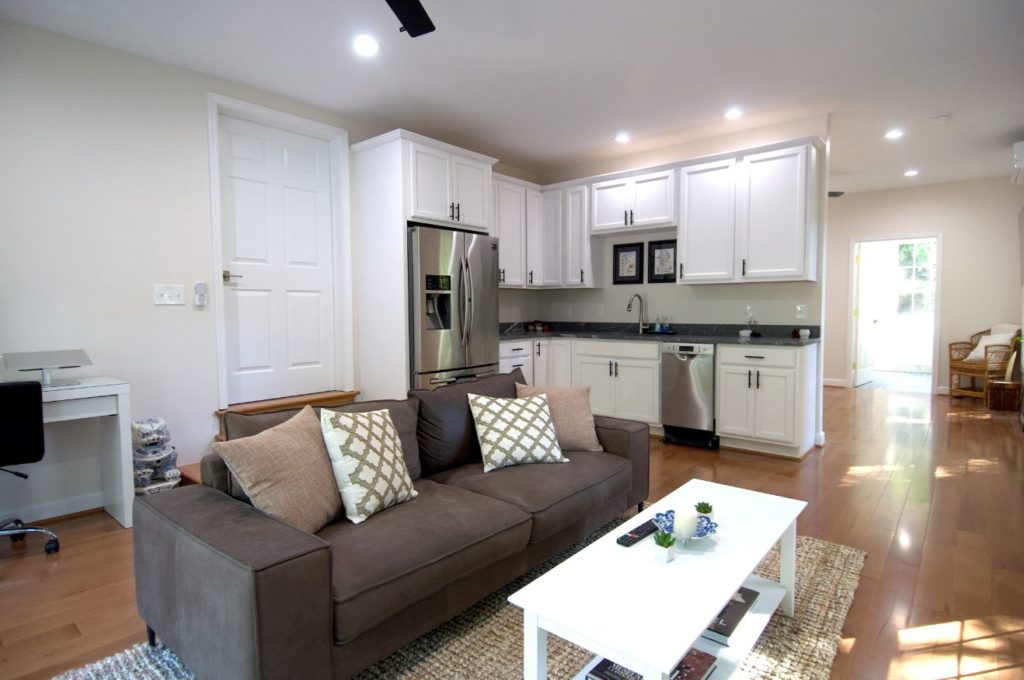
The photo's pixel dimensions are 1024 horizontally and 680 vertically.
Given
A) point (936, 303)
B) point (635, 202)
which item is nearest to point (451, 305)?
point (635, 202)

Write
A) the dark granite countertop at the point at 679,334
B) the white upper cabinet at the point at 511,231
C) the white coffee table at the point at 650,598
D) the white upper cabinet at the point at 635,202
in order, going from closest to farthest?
the white coffee table at the point at 650,598
the dark granite countertop at the point at 679,334
the white upper cabinet at the point at 635,202
the white upper cabinet at the point at 511,231

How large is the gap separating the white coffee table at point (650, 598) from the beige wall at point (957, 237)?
661cm

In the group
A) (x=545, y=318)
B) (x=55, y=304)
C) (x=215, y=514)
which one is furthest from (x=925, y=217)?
(x=55, y=304)

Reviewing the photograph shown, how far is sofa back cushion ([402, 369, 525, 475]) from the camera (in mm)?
2523

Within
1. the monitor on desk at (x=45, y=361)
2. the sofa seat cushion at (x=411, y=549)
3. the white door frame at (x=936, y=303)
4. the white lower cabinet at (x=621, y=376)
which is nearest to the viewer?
the sofa seat cushion at (x=411, y=549)

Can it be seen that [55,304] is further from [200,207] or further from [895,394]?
[895,394]

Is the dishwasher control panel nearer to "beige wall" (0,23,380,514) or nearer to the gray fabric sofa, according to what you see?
the gray fabric sofa

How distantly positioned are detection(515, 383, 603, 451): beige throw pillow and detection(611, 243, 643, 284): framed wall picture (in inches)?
112

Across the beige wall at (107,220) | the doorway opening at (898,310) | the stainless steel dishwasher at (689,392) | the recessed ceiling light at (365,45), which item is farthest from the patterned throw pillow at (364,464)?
the doorway opening at (898,310)

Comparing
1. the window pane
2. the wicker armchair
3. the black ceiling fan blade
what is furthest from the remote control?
the window pane

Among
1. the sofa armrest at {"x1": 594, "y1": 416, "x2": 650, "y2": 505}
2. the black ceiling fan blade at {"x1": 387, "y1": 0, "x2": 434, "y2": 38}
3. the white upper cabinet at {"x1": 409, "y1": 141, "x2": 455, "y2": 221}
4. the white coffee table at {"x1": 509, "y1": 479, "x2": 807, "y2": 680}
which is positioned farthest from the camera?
the white upper cabinet at {"x1": 409, "y1": 141, "x2": 455, "y2": 221}

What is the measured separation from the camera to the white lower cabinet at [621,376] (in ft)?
15.4

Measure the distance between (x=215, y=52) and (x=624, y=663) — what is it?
11.9 feet

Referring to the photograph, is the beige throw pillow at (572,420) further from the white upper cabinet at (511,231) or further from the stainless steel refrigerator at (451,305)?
the white upper cabinet at (511,231)
